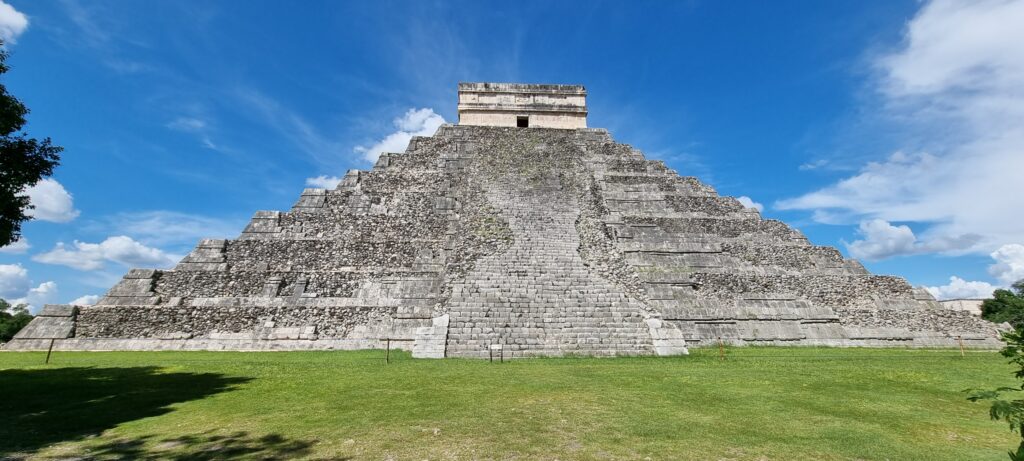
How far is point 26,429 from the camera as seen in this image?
212 inches

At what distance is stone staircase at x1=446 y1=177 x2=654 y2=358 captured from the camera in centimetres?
1129

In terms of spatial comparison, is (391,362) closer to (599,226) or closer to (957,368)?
(599,226)

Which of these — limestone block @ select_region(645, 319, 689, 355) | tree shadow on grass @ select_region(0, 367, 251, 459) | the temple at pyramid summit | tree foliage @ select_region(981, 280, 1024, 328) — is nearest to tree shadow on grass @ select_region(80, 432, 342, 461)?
tree shadow on grass @ select_region(0, 367, 251, 459)

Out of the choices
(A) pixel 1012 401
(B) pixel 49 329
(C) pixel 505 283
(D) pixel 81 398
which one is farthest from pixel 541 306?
(B) pixel 49 329

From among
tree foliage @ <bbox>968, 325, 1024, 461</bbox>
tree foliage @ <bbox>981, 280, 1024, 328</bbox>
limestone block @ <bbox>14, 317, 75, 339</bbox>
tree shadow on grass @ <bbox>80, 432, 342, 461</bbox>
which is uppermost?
tree foliage @ <bbox>981, 280, 1024, 328</bbox>

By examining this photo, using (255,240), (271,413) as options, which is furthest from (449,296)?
(255,240)

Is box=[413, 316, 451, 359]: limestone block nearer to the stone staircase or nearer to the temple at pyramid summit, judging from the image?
the temple at pyramid summit

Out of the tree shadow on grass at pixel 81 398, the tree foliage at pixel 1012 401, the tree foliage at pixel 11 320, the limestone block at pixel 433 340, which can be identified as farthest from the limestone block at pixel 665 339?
the tree foliage at pixel 11 320

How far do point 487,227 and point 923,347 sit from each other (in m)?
13.1

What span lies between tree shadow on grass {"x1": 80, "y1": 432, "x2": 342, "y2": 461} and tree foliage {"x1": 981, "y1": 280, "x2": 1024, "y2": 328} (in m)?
40.8

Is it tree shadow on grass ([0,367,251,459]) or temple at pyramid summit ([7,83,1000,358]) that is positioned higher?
temple at pyramid summit ([7,83,1000,358])

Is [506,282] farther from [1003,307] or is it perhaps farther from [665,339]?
[1003,307]

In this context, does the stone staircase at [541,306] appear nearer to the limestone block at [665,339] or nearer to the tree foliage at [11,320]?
the limestone block at [665,339]

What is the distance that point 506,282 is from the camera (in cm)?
1328
